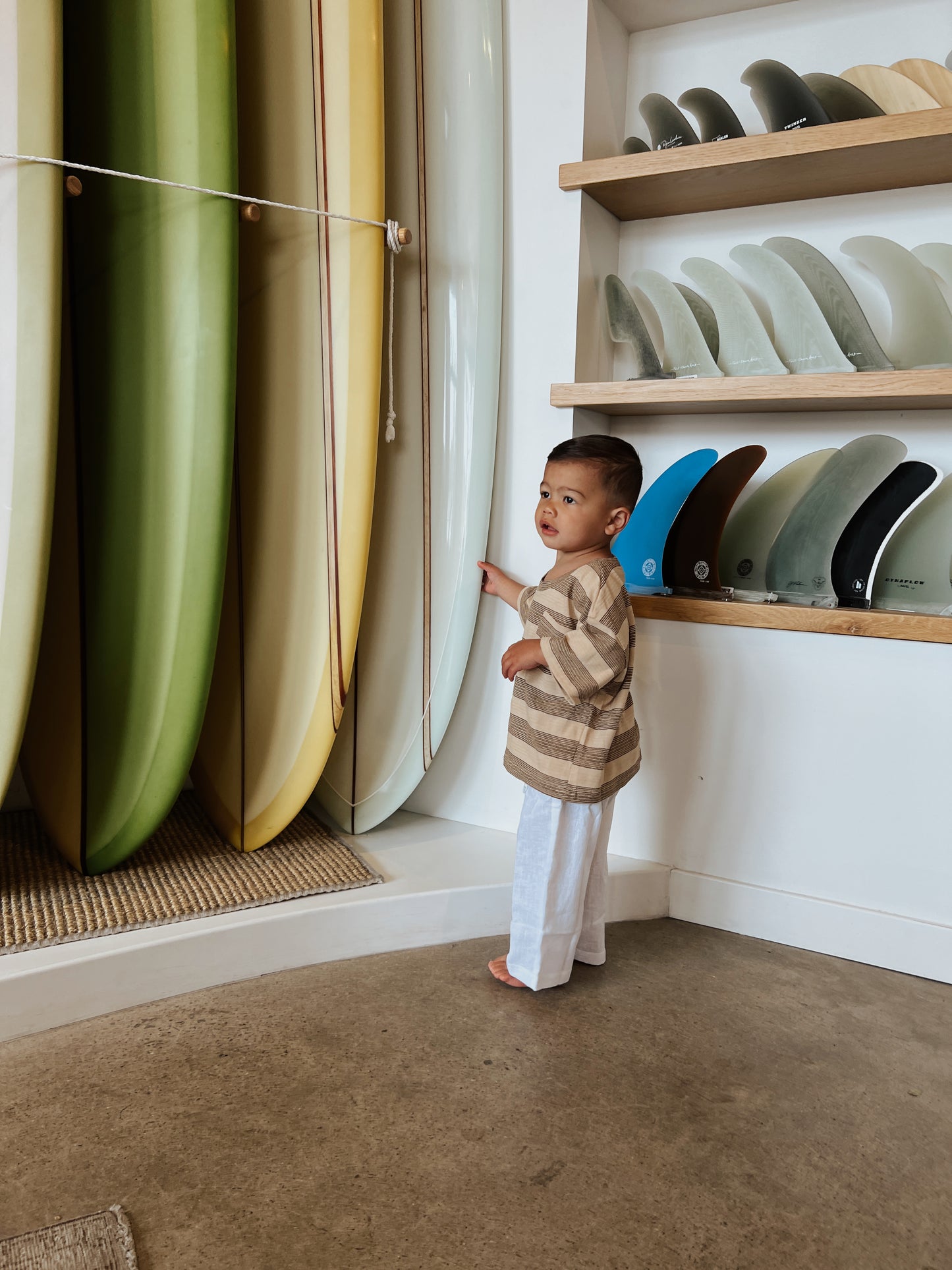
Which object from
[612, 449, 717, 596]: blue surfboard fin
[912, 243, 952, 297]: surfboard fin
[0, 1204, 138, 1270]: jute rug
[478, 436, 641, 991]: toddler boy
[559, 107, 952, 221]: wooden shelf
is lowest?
[0, 1204, 138, 1270]: jute rug

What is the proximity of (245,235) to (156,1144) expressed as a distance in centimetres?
155

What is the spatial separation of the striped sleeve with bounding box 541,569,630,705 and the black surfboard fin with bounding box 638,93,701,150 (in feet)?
2.87

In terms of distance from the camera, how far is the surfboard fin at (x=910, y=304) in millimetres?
1656

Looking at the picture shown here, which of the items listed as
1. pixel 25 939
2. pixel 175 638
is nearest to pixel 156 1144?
pixel 25 939

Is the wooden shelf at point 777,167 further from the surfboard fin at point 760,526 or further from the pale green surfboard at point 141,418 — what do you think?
the pale green surfboard at point 141,418

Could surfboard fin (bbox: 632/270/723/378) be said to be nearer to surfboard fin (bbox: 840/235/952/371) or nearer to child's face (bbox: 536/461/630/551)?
surfboard fin (bbox: 840/235/952/371)

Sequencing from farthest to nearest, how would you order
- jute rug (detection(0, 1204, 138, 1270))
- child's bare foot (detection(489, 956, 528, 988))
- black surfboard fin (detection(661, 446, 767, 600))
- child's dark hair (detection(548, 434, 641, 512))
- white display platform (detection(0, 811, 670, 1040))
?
black surfboard fin (detection(661, 446, 767, 600)) < child's bare foot (detection(489, 956, 528, 988)) < child's dark hair (detection(548, 434, 641, 512)) < white display platform (detection(0, 811, 670, 1040)) < jute rug (detection(0, 1204, 138, 1270))

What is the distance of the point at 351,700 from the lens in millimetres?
1955

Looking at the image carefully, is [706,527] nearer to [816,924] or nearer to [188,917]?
[816,924]

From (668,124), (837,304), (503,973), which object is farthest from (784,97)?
(503,973)

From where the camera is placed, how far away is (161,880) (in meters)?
1.70

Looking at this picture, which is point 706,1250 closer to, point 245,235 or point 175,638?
point 175,638

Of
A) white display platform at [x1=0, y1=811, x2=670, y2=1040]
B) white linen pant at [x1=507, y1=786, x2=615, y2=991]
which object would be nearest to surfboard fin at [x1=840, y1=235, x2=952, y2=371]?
white linen pant at [x1=507, y1=786, x2=615, y2=991]

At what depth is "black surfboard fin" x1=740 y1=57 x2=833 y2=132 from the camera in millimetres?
1636
